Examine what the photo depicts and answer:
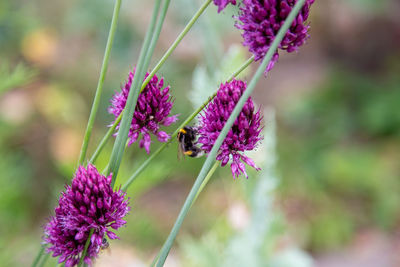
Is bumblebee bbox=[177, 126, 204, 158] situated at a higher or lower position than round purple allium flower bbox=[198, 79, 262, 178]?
higher

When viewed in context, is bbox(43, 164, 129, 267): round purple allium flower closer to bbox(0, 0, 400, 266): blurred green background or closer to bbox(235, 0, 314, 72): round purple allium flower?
bbox(235, 0, 314, 72): round purple allium flower

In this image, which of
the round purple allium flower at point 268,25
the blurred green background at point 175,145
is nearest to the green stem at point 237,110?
the round purple allium flower at point 268,25

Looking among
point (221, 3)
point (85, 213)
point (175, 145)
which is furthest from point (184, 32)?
point (175, 145)

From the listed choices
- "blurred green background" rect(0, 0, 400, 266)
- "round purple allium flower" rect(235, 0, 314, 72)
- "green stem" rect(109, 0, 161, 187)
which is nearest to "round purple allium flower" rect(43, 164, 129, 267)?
"green stem" rect(109, 0, 161, 187)

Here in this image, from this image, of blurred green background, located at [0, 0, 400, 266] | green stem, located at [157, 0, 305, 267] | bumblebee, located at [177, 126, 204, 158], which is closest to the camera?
green stem, located at [157, 0, 305, 267]

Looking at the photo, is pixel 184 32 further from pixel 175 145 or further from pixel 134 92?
pixel 175 145

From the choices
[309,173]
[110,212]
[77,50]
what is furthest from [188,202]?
[77,50]
